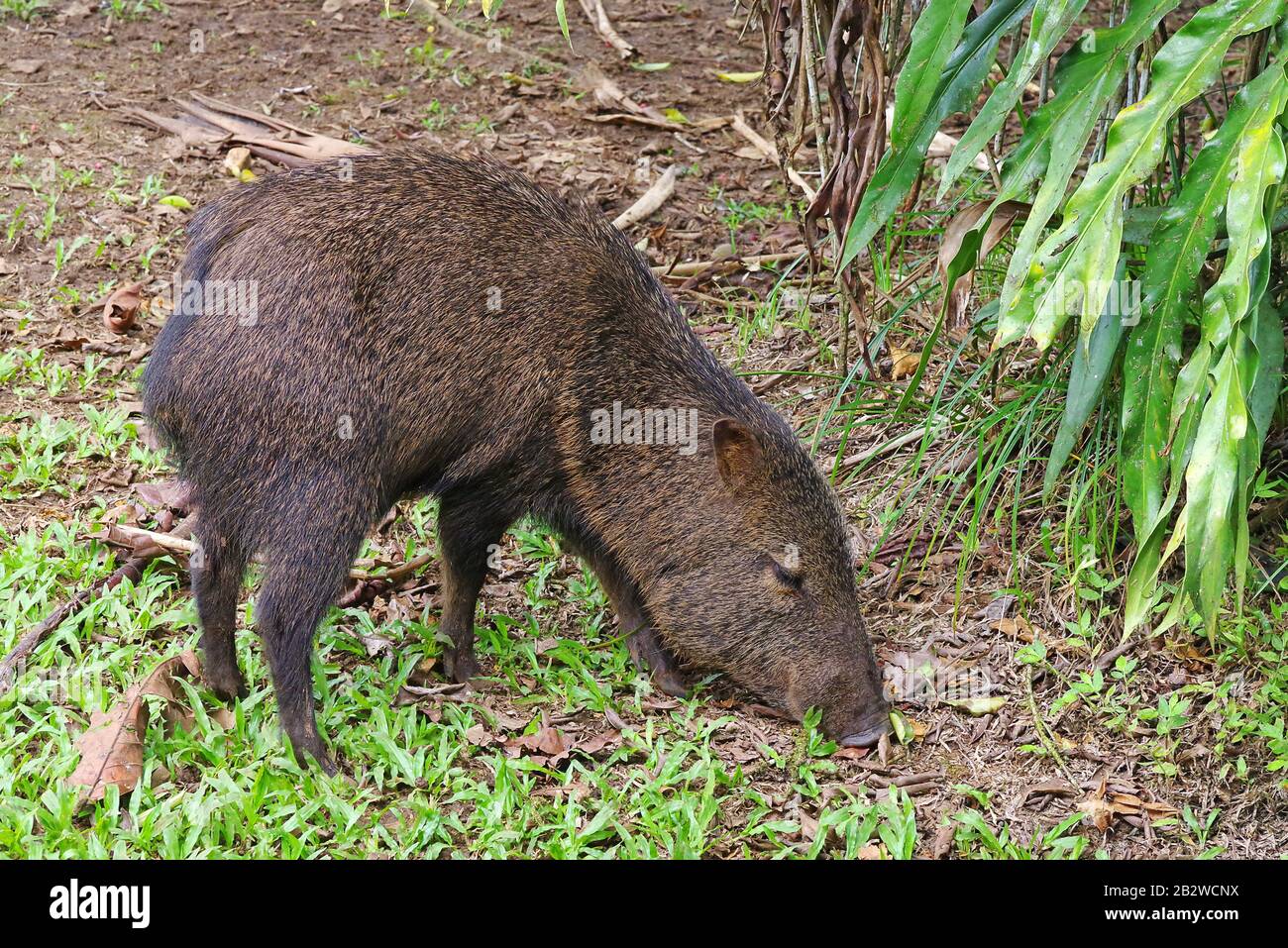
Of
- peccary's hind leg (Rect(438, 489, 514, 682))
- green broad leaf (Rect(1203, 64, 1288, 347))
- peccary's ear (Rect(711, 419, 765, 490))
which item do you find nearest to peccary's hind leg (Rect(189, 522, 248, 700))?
peccary's hind leg (Rect(438, 489, 514, 682))

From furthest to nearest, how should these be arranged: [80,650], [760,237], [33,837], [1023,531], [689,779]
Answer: [760,237] → [1023,531] → [80,650] → [689,779] → [33,837]

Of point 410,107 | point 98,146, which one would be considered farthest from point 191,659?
point 410,107

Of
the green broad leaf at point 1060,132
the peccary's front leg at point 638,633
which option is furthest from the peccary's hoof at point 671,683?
the green broad leaf at point 1060,132

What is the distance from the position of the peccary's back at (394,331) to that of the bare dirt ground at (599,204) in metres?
0.95

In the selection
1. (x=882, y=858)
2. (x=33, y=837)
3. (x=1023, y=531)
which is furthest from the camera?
(x=1023, y=531)

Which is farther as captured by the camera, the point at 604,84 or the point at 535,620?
the point at 604,84

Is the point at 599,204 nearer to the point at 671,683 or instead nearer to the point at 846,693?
the point at 671,683

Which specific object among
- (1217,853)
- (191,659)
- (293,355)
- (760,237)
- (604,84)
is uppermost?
(604,84)

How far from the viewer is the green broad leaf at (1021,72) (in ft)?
11.1

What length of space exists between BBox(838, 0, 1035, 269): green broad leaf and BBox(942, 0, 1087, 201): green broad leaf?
0.35 ft

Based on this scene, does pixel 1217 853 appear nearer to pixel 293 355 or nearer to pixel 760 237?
pixel 293 355

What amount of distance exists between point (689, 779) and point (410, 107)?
4.71m

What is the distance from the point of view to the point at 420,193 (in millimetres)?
4039

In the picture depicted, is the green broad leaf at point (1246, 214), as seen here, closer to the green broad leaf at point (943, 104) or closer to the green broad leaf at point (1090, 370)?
the green broad leaf at point (1090, 370)
